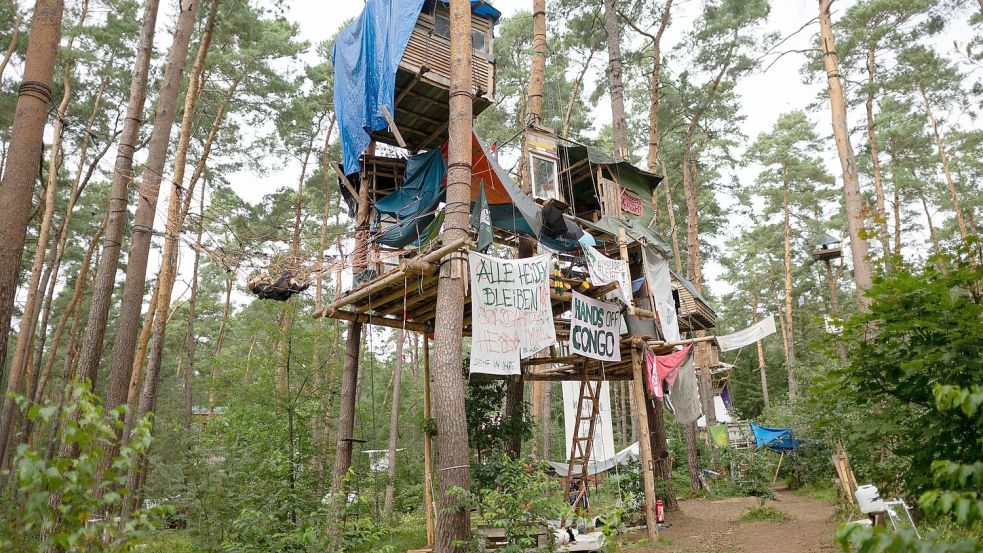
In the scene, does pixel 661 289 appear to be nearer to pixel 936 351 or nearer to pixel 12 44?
pixel 936 351

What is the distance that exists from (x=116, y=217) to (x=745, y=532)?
37.4 feet

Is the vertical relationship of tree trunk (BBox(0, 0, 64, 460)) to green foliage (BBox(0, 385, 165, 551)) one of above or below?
above

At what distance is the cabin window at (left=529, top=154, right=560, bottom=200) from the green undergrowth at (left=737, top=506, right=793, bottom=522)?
7.44 m

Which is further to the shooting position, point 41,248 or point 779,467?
point 779,467

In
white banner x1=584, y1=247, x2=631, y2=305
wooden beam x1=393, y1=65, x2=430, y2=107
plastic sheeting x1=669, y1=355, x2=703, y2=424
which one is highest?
wooden beam x1=393, y1=65, x2=430, y2=107

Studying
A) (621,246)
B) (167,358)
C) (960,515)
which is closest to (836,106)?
(621,246)

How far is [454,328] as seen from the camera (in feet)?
25.0

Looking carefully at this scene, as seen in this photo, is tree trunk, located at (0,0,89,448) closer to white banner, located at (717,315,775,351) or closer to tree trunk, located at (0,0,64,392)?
tree trunk, located at (0,0,64,392)

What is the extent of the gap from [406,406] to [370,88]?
1981 cm

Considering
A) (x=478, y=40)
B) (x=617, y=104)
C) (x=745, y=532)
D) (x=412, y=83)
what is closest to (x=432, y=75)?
(x=412, y=83)

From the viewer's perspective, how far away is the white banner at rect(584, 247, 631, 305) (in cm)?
1031

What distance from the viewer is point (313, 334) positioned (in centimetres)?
1374

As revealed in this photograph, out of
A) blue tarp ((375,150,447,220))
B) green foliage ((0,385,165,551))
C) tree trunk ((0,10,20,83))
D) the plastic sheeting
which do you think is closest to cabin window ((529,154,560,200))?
blue tarp ((375,150,447,220))

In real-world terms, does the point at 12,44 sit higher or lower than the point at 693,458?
higher
